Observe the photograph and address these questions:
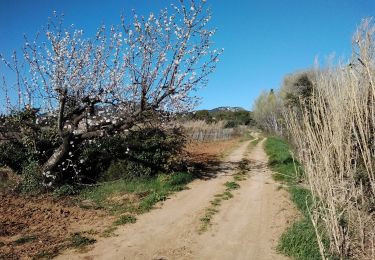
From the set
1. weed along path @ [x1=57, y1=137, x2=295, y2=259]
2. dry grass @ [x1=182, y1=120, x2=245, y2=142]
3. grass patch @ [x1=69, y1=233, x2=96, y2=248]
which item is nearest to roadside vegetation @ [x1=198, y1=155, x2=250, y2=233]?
weed along path @ [x1=57, y1=137, x2=295, y2=259]

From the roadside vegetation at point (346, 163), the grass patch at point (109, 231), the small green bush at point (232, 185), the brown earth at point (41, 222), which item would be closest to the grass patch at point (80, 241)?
the brown earth at point (41, 222)

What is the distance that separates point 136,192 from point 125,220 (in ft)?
9.75

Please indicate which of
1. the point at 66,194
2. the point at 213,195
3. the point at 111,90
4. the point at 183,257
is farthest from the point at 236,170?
the point at 183,257

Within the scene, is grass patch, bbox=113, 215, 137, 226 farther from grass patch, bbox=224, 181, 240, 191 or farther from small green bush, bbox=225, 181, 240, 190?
small green bush, bbox=225, 181, 240, 190

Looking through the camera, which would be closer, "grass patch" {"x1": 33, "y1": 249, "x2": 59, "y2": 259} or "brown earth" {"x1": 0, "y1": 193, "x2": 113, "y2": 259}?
"grass patch" {"x1": 33, "y1": 249, "x2": 59, "y2": 259}

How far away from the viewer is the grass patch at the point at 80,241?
8.06 m

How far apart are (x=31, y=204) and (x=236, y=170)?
877 cm

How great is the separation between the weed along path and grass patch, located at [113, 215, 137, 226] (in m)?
0.23

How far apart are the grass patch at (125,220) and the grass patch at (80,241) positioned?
3.99 ft

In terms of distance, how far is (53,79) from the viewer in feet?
45.2

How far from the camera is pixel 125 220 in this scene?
979 centimetres

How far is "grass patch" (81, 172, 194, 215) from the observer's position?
11133mm

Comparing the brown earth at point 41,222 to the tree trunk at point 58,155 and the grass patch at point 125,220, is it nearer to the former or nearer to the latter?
the grass patch at point 125,220

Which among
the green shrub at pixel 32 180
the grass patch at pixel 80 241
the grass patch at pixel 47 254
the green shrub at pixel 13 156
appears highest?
the green shrub at pixel 13 156
